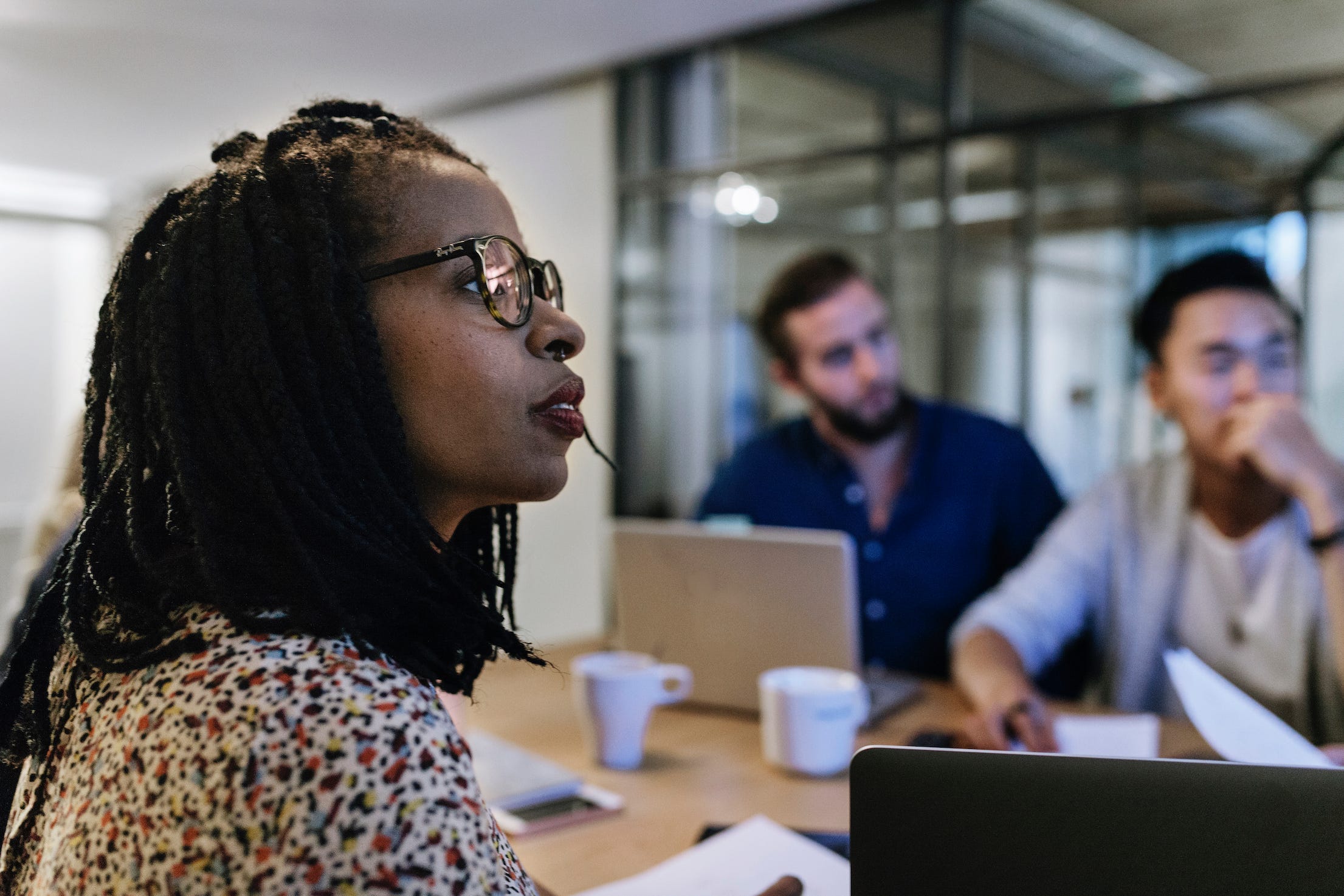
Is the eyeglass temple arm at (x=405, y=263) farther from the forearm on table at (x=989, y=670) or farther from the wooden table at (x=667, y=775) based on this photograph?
the forearm on table at (x=989, y=670)

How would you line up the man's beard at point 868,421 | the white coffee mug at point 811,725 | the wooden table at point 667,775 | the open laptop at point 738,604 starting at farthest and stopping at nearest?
the man's beard at point 868,421
the open laptop at point 738,604
the white coffee mug at point 811,725
the wooden table at point 667,775

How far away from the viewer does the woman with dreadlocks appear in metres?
0.54

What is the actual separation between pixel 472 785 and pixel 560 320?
376mm

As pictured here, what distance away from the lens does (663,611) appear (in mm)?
1705

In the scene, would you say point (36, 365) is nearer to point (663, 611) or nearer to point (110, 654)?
point (663, 611)

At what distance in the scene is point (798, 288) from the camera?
254 centimetres

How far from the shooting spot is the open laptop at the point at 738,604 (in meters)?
1.56

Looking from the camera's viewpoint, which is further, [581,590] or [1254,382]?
[581,590]

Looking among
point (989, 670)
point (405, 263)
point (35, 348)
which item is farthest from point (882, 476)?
point (35, 348)

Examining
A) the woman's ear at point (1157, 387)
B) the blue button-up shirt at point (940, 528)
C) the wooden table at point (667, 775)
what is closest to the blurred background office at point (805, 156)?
the blue button-up shirt at point (940, 528)

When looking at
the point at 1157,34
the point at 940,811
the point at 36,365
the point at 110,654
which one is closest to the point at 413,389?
the point at 110,654

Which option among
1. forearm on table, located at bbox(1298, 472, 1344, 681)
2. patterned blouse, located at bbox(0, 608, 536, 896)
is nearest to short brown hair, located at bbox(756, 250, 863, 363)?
forearm on table, located at bbox(1298, 472, 1344, 681)

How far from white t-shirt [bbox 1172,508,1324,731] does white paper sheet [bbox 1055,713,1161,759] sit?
37 centimetres

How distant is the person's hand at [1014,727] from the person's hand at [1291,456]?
2.06ft
